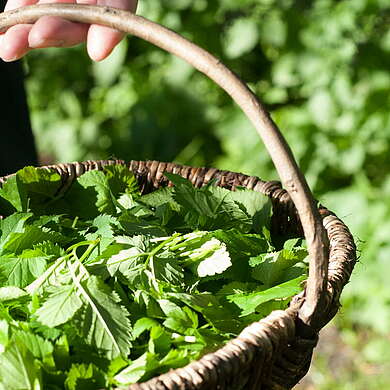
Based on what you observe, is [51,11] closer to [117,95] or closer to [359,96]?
[359,96]

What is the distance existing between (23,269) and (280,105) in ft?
5.01

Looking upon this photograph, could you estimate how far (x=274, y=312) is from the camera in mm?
797

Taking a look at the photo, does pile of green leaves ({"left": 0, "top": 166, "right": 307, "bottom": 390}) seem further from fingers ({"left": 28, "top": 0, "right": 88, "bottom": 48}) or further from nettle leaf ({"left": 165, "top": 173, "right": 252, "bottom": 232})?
fingers ({"left": 28, "top": 0, "right": 88, "bottom": 48})

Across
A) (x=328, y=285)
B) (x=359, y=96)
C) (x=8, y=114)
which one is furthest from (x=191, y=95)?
(x=328, y=285)

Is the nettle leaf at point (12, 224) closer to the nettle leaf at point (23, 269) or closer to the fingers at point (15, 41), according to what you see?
the nettle leaf at point (23, 269)

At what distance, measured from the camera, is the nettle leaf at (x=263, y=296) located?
87 centimetres

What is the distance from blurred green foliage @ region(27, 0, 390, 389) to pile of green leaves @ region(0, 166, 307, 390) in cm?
94

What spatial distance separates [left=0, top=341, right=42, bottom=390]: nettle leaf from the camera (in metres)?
0.72

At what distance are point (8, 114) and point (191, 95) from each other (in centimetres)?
91

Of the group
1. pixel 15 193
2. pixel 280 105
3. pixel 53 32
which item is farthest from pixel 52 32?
pixel 280 105

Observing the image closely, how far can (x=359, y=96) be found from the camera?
210cm

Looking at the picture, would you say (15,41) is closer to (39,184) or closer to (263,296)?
(39,184)

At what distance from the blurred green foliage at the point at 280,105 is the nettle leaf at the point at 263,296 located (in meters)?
A: 1.05

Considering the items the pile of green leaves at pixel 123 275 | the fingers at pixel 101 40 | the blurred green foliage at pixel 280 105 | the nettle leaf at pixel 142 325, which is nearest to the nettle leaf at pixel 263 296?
the pile of green leaves at pixel 123 275
